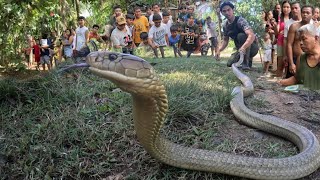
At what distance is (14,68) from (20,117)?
3.12 metres

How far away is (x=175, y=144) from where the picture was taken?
9.86 ft

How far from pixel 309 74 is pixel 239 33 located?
354 cm

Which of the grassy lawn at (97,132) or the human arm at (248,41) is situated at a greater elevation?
the human arm at (248,41)

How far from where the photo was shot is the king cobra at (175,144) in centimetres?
219

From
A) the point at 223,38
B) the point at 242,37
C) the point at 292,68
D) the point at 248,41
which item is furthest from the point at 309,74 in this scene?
the point at 223,38

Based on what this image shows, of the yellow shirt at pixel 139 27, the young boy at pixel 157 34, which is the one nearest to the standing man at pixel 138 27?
the yellow shirt at pixel 139 27

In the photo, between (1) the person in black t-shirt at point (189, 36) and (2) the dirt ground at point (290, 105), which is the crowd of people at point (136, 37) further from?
(2) the dirt ground at point (290, 105)

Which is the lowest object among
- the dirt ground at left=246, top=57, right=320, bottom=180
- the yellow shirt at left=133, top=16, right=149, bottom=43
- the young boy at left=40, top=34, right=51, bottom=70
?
the dirt ground at left=246, top=57, right=320, bottom=180

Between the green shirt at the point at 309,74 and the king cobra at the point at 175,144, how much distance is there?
119 cm

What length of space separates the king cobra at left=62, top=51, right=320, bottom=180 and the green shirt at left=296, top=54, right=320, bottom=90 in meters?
1.19

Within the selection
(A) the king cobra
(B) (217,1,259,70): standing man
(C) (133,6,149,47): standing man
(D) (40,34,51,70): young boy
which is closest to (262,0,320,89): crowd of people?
(B) (217,1,259,70): standing man

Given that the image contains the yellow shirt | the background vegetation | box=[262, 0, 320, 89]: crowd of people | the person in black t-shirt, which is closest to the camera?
box=[262, 0, 320, 89]: crowd of people

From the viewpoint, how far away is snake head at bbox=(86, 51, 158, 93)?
2.17 m

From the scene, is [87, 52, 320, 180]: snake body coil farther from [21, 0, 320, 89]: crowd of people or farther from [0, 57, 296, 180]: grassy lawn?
[21, 0, 320, 89]: crowd of people
